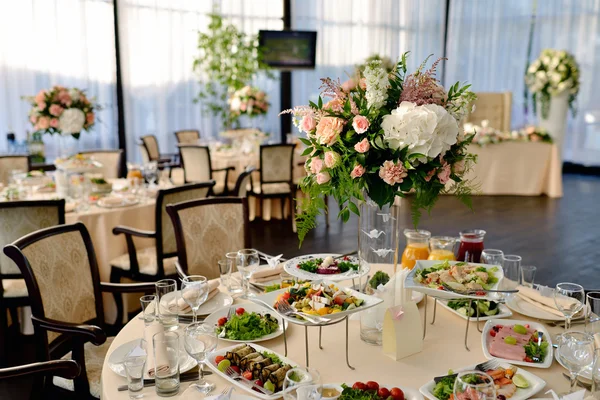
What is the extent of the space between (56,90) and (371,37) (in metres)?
8.28

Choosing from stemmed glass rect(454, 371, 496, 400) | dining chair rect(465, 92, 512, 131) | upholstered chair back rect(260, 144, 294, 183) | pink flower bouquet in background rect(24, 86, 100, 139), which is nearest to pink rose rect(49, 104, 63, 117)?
pink flower bouquet in background rect(24, 86, 100, 139)

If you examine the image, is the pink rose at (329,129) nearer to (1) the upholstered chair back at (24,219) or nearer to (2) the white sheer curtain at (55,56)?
(1) the upholstered chair back at (24,219)

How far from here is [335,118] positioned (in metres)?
1.75

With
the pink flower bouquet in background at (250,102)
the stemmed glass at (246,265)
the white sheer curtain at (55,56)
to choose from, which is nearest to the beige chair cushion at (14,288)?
the stemmed glass at (246,265)

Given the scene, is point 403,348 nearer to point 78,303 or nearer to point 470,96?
point 470,96

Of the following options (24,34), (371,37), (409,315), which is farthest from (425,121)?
(371,37)

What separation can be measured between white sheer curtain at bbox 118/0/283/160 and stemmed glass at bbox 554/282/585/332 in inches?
296

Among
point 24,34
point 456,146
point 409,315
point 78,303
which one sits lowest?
point 78,303

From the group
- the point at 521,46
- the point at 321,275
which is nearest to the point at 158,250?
the point at 321,275

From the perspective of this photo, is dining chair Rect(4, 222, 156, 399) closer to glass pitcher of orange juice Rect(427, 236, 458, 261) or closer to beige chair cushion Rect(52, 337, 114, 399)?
beige chair cushion Rect(52, 337, 114, 399)

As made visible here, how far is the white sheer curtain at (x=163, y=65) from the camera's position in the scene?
332 inches

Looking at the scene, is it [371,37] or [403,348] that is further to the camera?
[371,37]

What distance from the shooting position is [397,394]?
4.92 feet

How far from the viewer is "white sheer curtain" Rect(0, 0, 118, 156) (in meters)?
6.96
